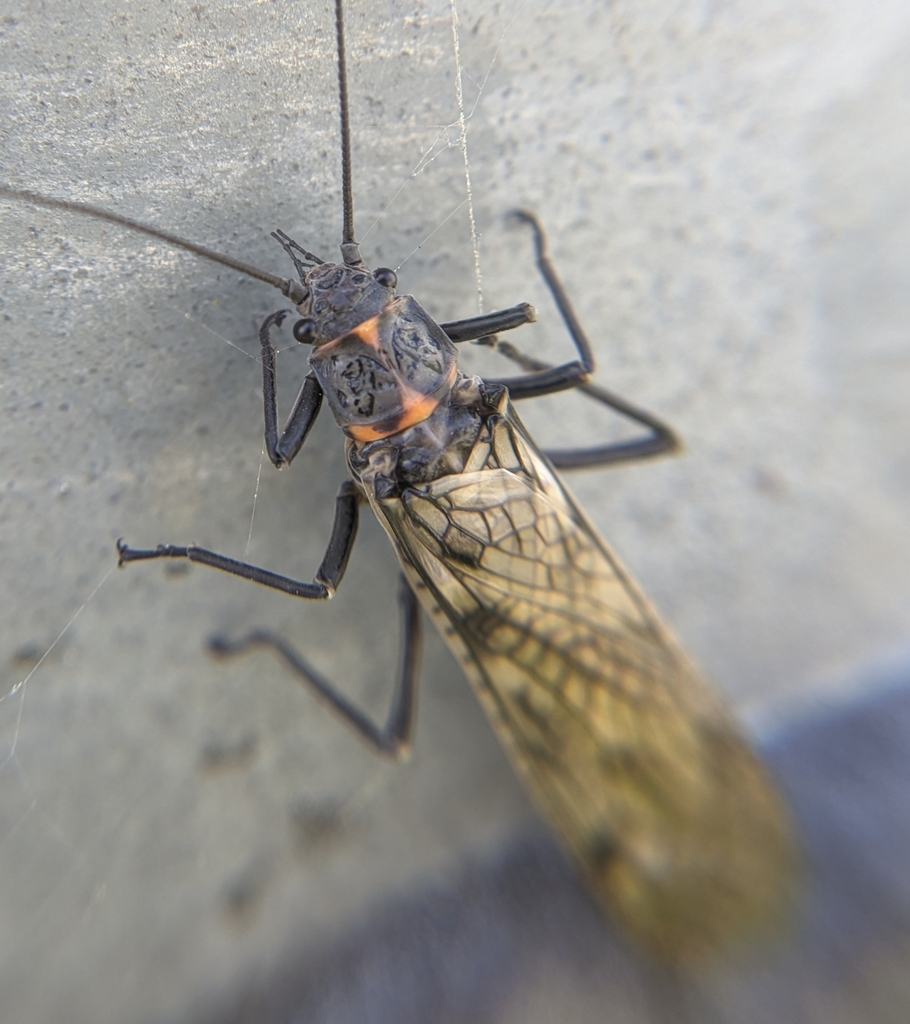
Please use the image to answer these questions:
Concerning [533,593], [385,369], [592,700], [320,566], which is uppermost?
[385,369]

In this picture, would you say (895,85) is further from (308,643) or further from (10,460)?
(10,460)

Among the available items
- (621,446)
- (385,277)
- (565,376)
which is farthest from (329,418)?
(621,446)

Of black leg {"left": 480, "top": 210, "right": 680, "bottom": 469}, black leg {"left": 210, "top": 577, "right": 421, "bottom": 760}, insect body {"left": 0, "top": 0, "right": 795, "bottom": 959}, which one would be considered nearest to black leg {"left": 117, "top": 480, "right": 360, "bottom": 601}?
insect body {"left": 0, "top": 0, "right": 795, "bottom": 959}

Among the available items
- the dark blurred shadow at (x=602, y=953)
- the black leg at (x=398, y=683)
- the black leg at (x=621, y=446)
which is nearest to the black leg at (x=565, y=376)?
the black leg at (x=621, y=446)

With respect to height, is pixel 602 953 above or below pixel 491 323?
below

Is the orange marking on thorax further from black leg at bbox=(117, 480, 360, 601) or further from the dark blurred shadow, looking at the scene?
the dark blurred shadow

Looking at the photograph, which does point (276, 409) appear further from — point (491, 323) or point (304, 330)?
point (491, 323)
